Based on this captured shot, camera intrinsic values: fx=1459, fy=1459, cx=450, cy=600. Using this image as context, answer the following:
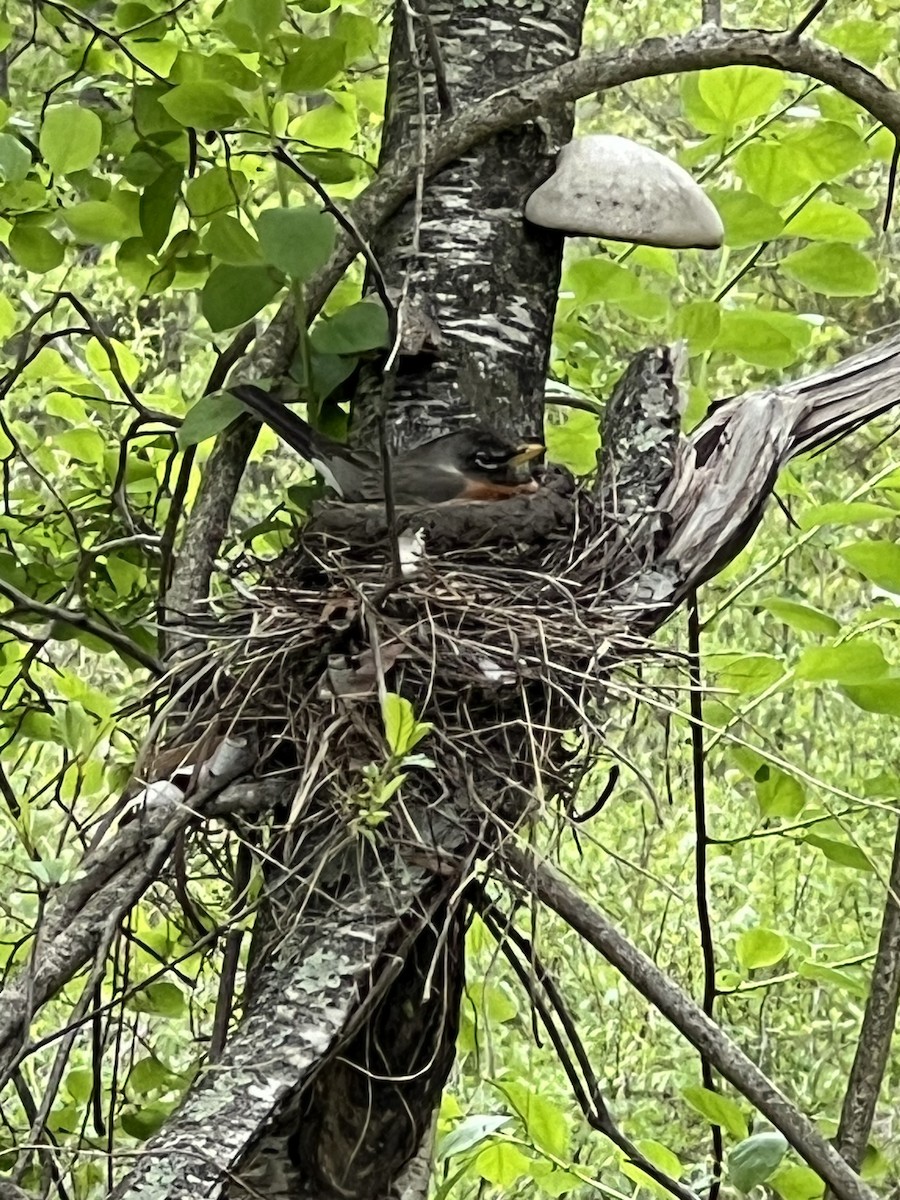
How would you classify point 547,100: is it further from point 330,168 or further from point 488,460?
point 488,460

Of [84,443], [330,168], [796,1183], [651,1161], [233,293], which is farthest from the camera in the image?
[84,443]

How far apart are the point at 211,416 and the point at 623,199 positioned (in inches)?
16.3

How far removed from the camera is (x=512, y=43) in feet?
4.24

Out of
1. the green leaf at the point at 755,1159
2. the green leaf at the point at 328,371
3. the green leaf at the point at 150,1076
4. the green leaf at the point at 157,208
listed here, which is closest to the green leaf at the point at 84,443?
the green leaf at the point at 157,208

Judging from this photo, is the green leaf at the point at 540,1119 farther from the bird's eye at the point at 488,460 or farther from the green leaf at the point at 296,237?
the green leaf at the point at 296,237

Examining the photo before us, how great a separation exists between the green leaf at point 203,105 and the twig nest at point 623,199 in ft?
0.93

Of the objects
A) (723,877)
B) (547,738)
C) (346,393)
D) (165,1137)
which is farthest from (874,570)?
(723,877)

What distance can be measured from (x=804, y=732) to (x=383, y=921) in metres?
3.31

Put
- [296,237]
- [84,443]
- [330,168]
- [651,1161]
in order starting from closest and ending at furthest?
[296,237], [330,168], [651,1161], [84,443]

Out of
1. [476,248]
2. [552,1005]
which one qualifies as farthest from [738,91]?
[552,1005]

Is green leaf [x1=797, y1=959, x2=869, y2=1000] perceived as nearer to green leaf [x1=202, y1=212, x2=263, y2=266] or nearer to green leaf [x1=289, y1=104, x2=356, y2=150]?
green leaf [x1=202, y1=212, x2=263, y2=266]

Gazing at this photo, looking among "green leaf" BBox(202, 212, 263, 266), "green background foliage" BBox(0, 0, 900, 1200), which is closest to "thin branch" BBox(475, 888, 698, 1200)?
"green background foliage" BBox(0, 0, 900, 1200)

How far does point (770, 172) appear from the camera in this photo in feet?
4.44

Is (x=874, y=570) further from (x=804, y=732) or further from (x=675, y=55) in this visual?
(x=804, y=732)
